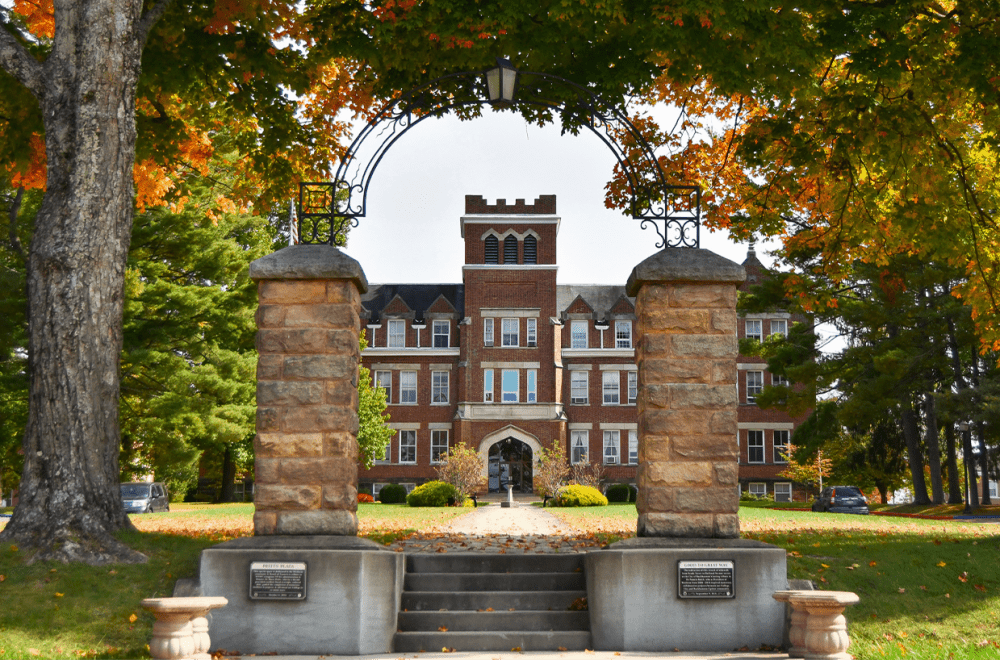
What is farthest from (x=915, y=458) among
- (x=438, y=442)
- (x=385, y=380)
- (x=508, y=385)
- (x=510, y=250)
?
(x=385, y=380)

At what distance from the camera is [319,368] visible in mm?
8344

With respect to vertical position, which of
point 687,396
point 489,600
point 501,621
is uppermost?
point 687,396

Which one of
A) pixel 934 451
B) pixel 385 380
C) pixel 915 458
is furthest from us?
pixel 385 380

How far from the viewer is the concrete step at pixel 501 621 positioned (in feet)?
27.5

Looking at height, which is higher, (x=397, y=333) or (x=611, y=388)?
(x=397, y=333)

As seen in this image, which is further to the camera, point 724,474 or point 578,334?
point 578,334

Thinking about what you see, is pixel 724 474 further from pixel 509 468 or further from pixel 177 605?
pixel 509 468

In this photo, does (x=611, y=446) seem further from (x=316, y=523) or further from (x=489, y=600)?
(x=316, y=523)

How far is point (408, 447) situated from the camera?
160 ft

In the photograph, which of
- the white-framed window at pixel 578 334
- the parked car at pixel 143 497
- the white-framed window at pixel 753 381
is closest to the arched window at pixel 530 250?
the white-framed window at pixel 578 334

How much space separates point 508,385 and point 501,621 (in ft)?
127

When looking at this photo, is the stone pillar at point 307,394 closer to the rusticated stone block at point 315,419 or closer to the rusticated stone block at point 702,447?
the rusticated stone block at point 315,419

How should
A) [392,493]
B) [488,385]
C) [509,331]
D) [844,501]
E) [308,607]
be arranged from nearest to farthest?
[308,607] → [844,501] → [392,493] → [488,385] → [509,331]

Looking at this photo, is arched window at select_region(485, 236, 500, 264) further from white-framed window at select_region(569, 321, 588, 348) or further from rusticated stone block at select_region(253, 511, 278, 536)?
rusticated stone block at select_region(253, 511, 278, 536)
